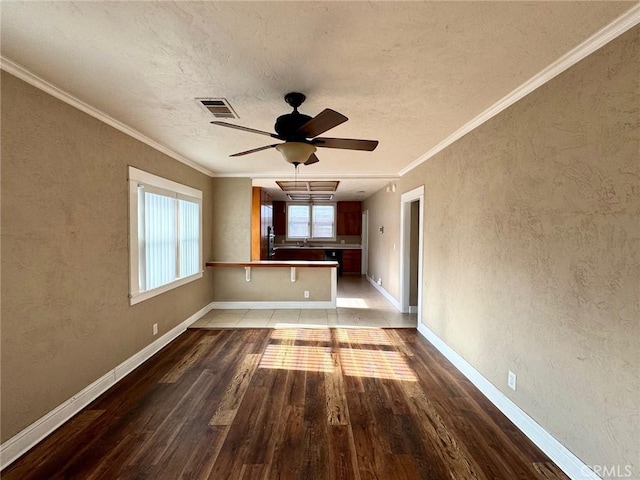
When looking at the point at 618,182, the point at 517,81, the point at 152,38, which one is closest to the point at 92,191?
the point at 152,38

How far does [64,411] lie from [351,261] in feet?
25.2

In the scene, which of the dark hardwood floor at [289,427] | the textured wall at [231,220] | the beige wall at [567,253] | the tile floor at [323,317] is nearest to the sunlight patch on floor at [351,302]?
the tile floor at [323,317]

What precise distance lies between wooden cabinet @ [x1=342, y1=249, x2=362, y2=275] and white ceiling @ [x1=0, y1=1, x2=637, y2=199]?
6.71 metres

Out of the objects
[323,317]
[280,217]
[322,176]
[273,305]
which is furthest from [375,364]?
[280,217]

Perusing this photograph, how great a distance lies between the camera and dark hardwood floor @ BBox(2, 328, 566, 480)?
5.71 feet

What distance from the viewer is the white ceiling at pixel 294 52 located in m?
1.34

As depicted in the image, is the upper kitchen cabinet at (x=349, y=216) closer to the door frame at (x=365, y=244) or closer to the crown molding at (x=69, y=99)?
the door frame at (x=365, y=244)

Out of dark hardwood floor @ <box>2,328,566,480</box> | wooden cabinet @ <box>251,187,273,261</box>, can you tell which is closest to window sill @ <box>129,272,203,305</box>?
dark hardwood floor @ <box>2,328,566,480</box>

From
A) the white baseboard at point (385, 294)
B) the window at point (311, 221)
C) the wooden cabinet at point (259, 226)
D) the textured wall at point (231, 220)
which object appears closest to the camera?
the textured wall at point (231, 220)

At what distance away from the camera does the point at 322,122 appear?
1.83 metres

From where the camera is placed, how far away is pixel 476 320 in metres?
2.71

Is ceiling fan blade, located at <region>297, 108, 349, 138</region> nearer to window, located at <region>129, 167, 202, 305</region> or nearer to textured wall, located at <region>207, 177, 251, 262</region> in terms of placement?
window, located at <region>129, 167, 202, 305</region>

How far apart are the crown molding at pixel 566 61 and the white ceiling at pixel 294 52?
4 cm

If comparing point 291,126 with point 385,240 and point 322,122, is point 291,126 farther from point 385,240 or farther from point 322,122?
point 385,240
